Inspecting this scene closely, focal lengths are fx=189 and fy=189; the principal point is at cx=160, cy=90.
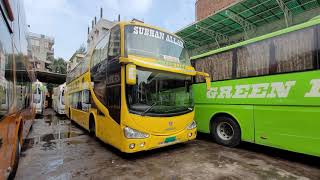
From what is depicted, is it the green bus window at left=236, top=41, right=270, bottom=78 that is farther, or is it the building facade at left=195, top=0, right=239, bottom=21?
the building facade at left=195, top=0, right=239, bottom=21

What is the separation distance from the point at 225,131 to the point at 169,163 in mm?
2677

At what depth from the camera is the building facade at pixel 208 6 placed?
17.6 metres

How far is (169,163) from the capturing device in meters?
4.70

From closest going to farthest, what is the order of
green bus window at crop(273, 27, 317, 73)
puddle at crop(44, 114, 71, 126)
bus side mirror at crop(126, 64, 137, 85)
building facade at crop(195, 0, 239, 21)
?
1. bus side mirror at crop(126, 64, 137, 85)
2. green bus window at crop(273, 27, 317, 73)
3. puddle at crop(44, 114, 71, 126)
4. building facade at crop(195, 0, 239, 21)

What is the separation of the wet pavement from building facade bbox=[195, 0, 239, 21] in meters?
15.0

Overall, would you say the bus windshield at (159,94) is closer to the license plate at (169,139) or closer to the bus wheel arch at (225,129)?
the license plate at (169,139)

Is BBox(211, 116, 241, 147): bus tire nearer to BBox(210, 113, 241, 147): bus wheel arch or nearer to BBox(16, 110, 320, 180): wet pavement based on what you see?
BBox(210, 113, 241, 147): bus wheel arch

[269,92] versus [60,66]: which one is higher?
[60,66]

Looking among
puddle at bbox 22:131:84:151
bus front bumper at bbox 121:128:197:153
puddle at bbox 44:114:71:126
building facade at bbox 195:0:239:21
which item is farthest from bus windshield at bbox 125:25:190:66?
building facade at bbox 195:0:239:21

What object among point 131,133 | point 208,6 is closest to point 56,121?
point 131,133

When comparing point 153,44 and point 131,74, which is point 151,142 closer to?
point 131,74


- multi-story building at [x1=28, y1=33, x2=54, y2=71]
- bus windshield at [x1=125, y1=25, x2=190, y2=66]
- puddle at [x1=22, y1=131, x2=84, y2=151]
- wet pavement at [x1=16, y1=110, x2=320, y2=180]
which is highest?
multi-story building at [x1=28, y1=33, x2=54, y2=71]

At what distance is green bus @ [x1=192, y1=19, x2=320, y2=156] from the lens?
14.2 ft

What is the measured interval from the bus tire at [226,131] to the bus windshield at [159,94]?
1311 millimetres
